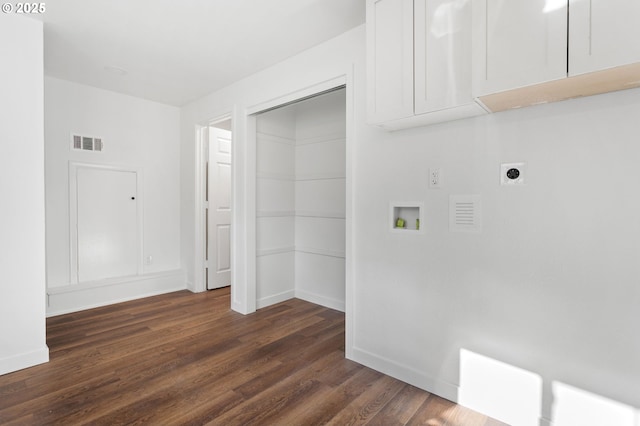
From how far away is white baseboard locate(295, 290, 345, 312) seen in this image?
3.83 meters

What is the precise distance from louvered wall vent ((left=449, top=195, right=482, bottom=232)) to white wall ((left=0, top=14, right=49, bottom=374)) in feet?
10.2

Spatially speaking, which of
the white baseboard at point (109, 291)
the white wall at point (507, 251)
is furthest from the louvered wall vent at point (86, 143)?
the white wall at point (507, 251)

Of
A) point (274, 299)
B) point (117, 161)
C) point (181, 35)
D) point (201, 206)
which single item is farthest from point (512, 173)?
point (117, 161)

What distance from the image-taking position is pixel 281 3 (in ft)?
7.64

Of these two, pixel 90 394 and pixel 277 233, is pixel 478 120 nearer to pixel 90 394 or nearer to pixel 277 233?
pixel 277 233

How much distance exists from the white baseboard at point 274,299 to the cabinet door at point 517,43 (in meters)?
3.17

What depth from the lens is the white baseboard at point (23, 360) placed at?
2.40 m

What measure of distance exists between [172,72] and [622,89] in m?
3.71

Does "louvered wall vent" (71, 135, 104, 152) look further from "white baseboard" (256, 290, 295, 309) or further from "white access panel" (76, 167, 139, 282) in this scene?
"white baseboard" (256, 290, 295, 309)

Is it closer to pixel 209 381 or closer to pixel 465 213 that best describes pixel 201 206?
pixel 209 381

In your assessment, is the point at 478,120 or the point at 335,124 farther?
the point at 335,124

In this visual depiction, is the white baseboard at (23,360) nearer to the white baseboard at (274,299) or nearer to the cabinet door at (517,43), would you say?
the white baseboard at (274,299)

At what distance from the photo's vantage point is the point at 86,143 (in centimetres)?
395

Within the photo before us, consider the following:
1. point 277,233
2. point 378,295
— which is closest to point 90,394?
Result: point 378,295
